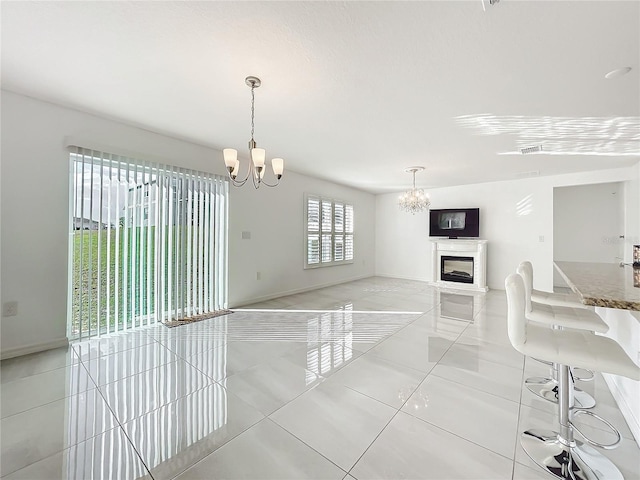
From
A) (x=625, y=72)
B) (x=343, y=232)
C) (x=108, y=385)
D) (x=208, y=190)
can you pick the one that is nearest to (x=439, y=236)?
(x=343, y=232)

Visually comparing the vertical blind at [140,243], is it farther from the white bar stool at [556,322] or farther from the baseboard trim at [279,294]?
the white bar stool at [556,322]

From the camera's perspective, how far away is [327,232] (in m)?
6.39

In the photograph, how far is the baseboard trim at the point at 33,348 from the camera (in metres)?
2.56

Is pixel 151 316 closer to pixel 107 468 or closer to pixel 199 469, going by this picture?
pixel 107 468

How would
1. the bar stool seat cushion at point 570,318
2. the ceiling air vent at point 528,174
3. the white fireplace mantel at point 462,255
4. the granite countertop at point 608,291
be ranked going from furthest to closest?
the white fireplace mantel at point 462,255
the ceiling air vent at point 528,174
the bar stool seat cushion at point 570,318
the granite countertop at point 608,291

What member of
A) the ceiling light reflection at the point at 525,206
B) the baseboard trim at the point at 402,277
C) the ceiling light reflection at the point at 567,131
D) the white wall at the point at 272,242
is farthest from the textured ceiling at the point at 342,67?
the baseboard trim at the point at 402,277

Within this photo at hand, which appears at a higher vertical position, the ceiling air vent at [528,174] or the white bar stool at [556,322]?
the ceiling air vent at [528,174]

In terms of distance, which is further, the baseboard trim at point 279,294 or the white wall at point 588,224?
the white wall at point 588,224

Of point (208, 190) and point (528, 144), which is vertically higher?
point (528, 144)

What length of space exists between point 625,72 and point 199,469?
12.9 feet

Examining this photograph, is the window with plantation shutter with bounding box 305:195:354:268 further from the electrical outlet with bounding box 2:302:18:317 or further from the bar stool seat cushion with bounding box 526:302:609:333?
the bar stool seat cushion with bounding box 526:302:609:333

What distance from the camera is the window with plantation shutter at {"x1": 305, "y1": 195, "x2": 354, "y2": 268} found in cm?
589

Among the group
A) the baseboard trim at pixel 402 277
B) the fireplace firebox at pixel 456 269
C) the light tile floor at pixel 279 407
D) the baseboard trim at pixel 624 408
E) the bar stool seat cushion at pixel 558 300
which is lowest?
the light tile floor at pixel 279 407

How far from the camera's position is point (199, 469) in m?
1.38
